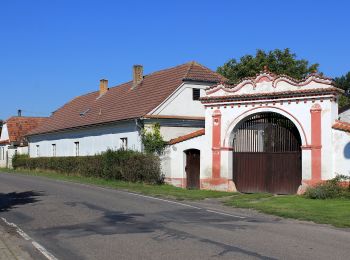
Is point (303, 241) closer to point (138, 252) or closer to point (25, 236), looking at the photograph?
point (138, 252)

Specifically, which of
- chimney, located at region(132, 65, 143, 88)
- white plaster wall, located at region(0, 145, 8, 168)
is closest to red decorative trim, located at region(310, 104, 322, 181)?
chimney, located at region(132, 65, 143, 88)

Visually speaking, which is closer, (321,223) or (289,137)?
(321,223)

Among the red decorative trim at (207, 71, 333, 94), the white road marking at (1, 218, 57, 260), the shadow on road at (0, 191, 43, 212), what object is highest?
the red decorative trim at (207, 71, 333, 94)

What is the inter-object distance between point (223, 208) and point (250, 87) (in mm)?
8465

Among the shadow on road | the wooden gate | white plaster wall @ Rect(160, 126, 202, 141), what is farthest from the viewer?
white plaster wall @ Rect(160, 126, 202, 141)

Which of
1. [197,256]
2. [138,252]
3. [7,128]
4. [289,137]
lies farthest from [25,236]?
[7,128]

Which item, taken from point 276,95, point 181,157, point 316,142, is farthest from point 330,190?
point 181,157

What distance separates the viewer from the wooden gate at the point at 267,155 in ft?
76.6

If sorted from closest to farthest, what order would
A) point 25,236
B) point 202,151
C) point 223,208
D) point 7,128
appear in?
1. point 25,236
2. point 223,208
3. point 202,151
4. point 7,128

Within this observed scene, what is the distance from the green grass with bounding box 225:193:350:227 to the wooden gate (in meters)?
1.44

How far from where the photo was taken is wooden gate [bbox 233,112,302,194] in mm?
23359

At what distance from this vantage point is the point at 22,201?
18562 millimetres

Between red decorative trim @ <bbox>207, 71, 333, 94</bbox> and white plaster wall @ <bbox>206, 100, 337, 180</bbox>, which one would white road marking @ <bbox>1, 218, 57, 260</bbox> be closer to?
white plaster wall @ <bbox>206, 100, 337, 180</bbox>

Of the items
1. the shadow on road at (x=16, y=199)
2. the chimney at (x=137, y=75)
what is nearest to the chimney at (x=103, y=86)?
the chimney at (x=137, y=75)
